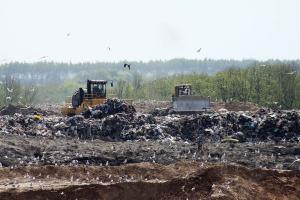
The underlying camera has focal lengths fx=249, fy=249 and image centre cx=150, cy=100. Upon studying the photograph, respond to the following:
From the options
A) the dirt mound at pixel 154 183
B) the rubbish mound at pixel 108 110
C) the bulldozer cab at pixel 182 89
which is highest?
the bulldozer cab at pixel 182 89

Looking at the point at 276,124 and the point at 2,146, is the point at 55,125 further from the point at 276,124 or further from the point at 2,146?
the point at 276,124

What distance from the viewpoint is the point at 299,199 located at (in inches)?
234

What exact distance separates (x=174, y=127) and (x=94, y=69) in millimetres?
167738

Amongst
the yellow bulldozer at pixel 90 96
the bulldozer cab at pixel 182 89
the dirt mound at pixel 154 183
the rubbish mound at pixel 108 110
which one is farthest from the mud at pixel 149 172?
the bulldozer cab at pixel 182 89

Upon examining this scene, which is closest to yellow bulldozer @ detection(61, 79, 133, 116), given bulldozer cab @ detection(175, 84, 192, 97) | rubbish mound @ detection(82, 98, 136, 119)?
rubbish mound @ detection(82, 98, 136, 119)

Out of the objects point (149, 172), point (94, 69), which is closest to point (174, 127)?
point (149, 172)

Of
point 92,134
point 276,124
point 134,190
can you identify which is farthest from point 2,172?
point 276,124

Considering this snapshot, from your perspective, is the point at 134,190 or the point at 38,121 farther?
the point at 38,121

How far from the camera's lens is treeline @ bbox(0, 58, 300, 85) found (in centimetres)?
14125

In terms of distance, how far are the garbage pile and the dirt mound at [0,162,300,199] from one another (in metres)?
4.14

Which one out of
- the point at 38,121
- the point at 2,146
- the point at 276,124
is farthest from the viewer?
the point at 38,121

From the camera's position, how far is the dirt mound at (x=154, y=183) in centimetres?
587

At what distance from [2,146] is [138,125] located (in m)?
6.08

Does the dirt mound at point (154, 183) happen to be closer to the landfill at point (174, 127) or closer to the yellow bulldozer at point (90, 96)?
the landfill at point (174, 127)
